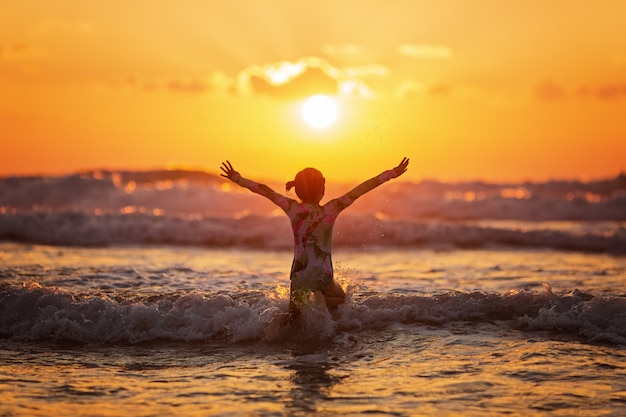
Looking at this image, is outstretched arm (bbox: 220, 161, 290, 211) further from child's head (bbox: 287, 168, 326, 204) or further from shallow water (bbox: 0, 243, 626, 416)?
shallow water (bbox: 0, 243, 626, 416)

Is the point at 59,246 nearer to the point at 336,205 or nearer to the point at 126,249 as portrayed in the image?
the point at 126,249

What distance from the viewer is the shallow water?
6.49 metres

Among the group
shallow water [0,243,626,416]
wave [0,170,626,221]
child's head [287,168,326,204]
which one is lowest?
shallow water [0,243,626,416]

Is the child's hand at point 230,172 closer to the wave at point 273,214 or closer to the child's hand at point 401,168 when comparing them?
the child's hand at point 401,168

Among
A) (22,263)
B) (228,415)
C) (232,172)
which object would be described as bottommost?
(228,415)

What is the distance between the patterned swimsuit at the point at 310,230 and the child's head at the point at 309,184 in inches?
4.0

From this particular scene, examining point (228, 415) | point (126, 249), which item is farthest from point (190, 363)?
point (126, 249)

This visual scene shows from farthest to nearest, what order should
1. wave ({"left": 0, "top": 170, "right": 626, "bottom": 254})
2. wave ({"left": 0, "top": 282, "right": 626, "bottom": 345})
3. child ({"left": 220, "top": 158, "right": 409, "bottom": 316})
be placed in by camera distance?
wave ({"left": 0, "top": 170, "right": 626, "bottom": 254})
wave ({"left": 0, "top": 282, "right": 626, "bottom": 345})
child ({"left": 220, "top": 158, "right": 409, "bottom": 316})

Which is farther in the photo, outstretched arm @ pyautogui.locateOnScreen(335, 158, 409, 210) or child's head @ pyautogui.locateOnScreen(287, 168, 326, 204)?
child's head @ pyautogui.locateOnScreen(287, 168, 326, 204)

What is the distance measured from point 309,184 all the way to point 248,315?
213 cm

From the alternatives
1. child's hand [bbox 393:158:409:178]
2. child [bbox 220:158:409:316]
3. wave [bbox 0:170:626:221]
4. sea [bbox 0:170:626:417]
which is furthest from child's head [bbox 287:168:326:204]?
wave [bbox 0:170:626:221]

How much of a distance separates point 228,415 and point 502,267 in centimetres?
1176

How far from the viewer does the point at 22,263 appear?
51.7 feet

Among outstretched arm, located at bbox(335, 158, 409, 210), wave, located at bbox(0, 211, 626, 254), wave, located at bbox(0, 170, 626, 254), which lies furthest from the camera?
wave, located at bbox(0, 170, 626, 254)
